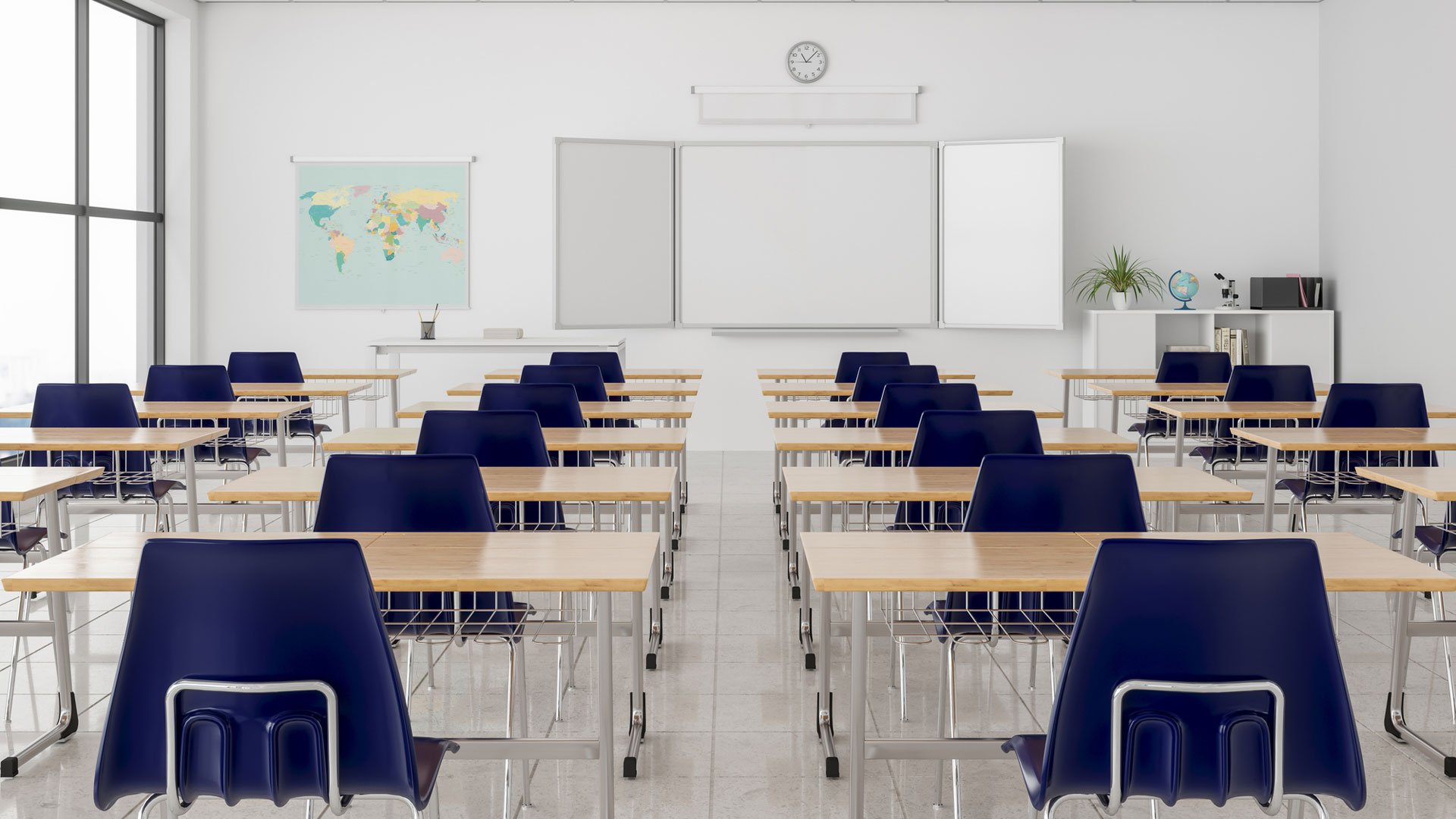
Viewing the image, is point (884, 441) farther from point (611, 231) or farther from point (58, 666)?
point (611, 231)

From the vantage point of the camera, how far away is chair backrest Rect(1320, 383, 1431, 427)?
4.70m

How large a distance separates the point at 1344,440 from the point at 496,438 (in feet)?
9.70

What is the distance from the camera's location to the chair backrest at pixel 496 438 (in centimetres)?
367

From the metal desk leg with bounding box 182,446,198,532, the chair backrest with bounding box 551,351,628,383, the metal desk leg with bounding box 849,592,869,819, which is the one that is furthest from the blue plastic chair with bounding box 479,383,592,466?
the metal desk leg with bounding box 849,592,869,819

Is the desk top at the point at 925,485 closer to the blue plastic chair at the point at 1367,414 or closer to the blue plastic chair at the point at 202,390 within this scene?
the blue plastic chair at the point at 1367,414

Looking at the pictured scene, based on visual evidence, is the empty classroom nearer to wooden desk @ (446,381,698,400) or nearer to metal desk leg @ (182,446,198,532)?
wooden desk @ (446,381,698,400)

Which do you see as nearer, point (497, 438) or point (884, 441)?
point (497, 438)

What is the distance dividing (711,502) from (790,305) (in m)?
2.76

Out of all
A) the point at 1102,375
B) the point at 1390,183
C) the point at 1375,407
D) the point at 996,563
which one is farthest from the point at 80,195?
the point at 1390,183

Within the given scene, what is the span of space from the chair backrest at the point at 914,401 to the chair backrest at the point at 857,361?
216cm

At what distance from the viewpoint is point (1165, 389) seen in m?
6.12

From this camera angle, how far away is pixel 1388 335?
8.10 metres

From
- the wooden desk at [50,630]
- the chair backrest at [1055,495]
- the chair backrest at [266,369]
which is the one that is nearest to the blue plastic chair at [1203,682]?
the chair backrest at [1055,495]

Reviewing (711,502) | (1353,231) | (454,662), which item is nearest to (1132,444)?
(454,662)
